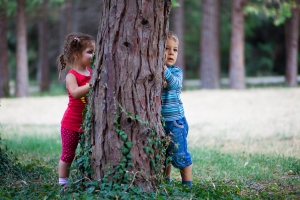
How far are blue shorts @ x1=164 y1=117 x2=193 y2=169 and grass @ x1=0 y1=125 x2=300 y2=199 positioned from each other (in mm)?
234

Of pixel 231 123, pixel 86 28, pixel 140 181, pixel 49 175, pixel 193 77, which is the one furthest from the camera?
pixel 193 77

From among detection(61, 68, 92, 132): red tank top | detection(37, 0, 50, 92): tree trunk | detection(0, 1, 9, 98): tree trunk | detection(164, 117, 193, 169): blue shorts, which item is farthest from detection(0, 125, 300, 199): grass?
detection(37, 0, 50, 92): tree trunk

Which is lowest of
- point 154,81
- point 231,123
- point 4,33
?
point 231,123

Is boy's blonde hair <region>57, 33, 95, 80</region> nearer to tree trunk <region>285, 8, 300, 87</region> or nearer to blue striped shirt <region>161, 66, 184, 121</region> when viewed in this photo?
blue striped shirt <region>161, 66, 184, 121</region>

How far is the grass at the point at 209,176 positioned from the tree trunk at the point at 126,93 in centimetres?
27

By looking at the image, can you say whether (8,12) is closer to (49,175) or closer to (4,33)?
(4,33)

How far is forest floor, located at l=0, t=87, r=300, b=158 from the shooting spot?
8.67m

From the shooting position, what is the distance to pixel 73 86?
4.70 metres

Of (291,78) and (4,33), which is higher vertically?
(4,33)

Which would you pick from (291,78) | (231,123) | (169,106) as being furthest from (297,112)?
(291,78)

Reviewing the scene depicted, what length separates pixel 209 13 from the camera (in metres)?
19.4

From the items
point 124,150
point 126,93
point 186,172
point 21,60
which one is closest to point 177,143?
point 186,172

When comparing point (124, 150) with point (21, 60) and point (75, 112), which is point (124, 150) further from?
point (21, 60)

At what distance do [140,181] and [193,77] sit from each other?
3422 cm
